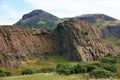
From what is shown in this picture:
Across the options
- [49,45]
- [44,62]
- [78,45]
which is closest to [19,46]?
[44,62]

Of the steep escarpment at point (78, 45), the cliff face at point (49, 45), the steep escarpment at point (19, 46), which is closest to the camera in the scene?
the steep escarpment at point (19, 46)

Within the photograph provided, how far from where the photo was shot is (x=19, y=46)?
18125cm

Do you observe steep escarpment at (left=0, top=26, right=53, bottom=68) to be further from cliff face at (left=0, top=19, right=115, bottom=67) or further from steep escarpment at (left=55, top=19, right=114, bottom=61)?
steep escarpment at (left=55, top=19, right=114, bottom=61)

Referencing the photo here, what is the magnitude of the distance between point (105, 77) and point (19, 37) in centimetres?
13823

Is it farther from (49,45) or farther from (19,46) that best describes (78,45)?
(19,46)

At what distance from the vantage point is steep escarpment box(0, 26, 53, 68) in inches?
6462

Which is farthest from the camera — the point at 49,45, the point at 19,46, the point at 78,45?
the point at 49,45

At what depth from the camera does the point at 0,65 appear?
157000 millimetres

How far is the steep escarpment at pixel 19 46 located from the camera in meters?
164

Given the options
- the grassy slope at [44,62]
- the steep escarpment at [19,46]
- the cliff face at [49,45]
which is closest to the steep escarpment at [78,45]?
the cliff face at [49,45]

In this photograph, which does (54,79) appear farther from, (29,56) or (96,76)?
(29,56)

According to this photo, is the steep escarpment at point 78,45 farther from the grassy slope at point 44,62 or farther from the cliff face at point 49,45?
the grassy slope at point 44,62

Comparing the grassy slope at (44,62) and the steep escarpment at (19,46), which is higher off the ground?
the steep escarpment at (19,46)

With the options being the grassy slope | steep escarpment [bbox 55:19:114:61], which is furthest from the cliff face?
the grassy slope
